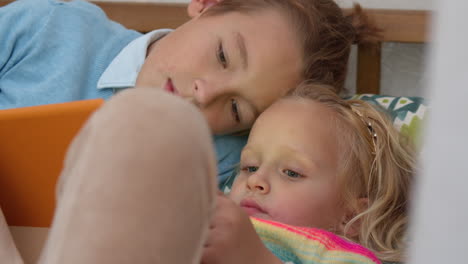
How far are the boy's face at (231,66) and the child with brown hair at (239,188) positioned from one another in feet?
0.20

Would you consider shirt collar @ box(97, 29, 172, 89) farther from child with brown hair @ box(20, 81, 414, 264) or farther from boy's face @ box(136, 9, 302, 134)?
child with brown hair @ box(20, 81, 414, 264)

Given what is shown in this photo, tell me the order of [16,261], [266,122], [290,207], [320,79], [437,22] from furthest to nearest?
1. [320,79]
2. [266,122]
3. [290,207]
4. [16,261]
5. [437,22]

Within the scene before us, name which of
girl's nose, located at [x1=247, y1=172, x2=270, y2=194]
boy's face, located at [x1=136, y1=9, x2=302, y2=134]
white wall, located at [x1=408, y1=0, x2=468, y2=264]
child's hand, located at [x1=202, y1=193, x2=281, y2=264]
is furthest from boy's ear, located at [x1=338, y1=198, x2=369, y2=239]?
white wall, located at [x1=408, y1=0, x2=468, y2=264]

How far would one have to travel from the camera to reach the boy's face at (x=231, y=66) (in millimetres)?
1062

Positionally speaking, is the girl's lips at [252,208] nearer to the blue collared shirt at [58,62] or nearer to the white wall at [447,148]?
the blue collared shirt at [58,62]

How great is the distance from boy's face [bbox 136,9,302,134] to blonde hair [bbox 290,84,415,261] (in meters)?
0.07

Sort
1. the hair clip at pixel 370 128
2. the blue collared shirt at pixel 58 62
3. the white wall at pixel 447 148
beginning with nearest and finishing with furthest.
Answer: the white wall at pixel 447 148, the hair clip at pixel 370 128, the blue collared shirt at pixel 58 62

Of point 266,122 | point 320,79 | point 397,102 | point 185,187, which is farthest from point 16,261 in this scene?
point 397,102

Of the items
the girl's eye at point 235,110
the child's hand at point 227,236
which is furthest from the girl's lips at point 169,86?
the child's hand at point 227,236

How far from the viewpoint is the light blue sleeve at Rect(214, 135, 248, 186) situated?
1243mm

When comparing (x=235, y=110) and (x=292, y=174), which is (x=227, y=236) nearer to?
(x=292, y=174)

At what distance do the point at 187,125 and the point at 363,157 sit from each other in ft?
2.08

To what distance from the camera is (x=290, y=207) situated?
0.86 metres

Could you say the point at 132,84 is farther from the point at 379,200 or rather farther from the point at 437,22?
the point at 437,22
